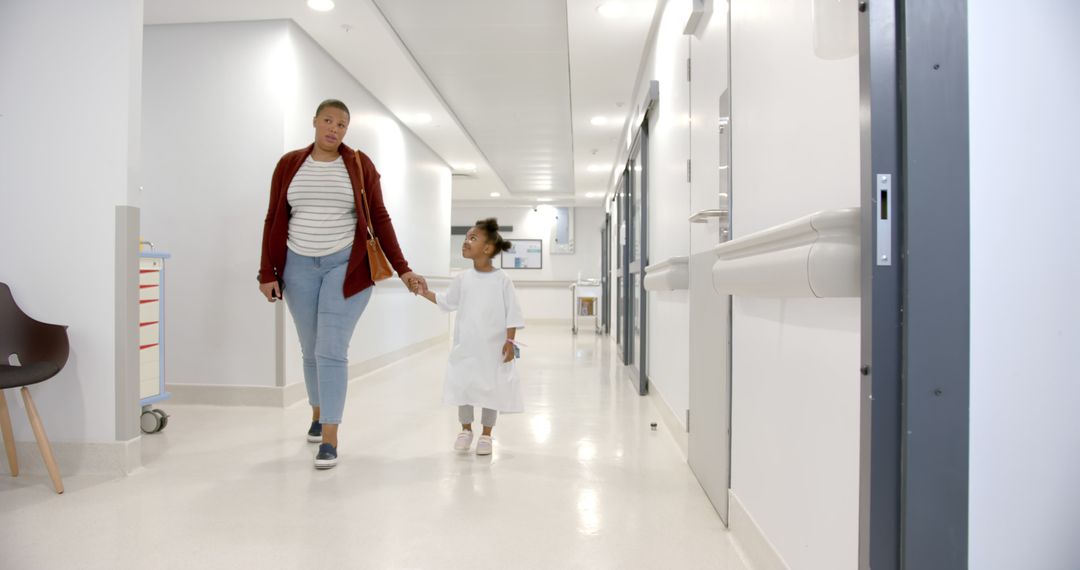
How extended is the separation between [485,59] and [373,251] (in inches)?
116

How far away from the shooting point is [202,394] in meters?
4.04

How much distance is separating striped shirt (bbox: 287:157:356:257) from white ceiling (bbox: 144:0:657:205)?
1.77 m

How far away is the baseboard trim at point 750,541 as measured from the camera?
4.91 feet

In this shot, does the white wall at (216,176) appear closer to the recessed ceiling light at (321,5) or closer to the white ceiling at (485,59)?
the white ceiling at (485,59)

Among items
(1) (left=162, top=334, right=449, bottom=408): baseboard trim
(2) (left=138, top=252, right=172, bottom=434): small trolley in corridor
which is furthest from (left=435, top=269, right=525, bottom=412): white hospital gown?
(1) (left=162, top=334, right=449, bottom=408): baseboard trim

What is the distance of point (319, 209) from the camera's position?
104 inches

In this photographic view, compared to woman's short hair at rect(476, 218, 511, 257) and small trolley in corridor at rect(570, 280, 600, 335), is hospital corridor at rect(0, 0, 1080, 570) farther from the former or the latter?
small trolley in corridor at rect(570, 280, 600, 335)

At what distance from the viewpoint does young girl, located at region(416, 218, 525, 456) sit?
2783 millimetres

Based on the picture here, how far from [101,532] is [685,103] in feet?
9.45

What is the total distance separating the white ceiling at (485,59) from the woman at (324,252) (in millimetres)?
1684

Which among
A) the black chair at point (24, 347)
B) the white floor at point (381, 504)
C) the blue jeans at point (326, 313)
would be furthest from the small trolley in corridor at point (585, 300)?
the black chair at point (24, 347)

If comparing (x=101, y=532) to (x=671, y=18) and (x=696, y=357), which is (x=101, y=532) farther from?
(x=671, y=18)

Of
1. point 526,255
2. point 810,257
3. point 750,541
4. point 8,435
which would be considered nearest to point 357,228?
point 8,435

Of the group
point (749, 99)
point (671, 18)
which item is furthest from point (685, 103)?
point (749, 99)
